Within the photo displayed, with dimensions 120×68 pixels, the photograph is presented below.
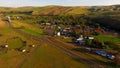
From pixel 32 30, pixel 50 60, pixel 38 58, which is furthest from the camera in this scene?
pixel 32 30

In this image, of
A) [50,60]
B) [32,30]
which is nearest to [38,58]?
[50,60]

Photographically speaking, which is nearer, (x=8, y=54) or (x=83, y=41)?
(x=8, y=54)

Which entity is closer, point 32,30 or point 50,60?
point 50,60

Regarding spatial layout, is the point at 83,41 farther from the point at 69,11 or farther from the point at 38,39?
the point at 69,11

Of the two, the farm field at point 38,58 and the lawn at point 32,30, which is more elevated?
the lawn at point 32,30

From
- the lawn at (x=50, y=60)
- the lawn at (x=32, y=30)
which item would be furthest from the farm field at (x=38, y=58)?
the lawn at (x=32, y=30)

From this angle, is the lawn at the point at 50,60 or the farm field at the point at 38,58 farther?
the farm field at the point at 38,58

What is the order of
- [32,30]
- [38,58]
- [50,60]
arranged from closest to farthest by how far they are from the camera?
1. [50,60]
2. [38,58]
3. [32,30]

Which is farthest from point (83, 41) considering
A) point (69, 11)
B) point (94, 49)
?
point (69, 11)

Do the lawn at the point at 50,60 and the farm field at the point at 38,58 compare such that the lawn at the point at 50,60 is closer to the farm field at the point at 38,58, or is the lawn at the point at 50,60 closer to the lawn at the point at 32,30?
the farm field at the point at 38,58

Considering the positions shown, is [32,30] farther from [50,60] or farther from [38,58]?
[50,60]

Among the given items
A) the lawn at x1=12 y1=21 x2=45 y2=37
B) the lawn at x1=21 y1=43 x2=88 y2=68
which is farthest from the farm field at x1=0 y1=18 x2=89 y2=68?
the lawn at x1=12 y1=21 x2=45 y2=37
